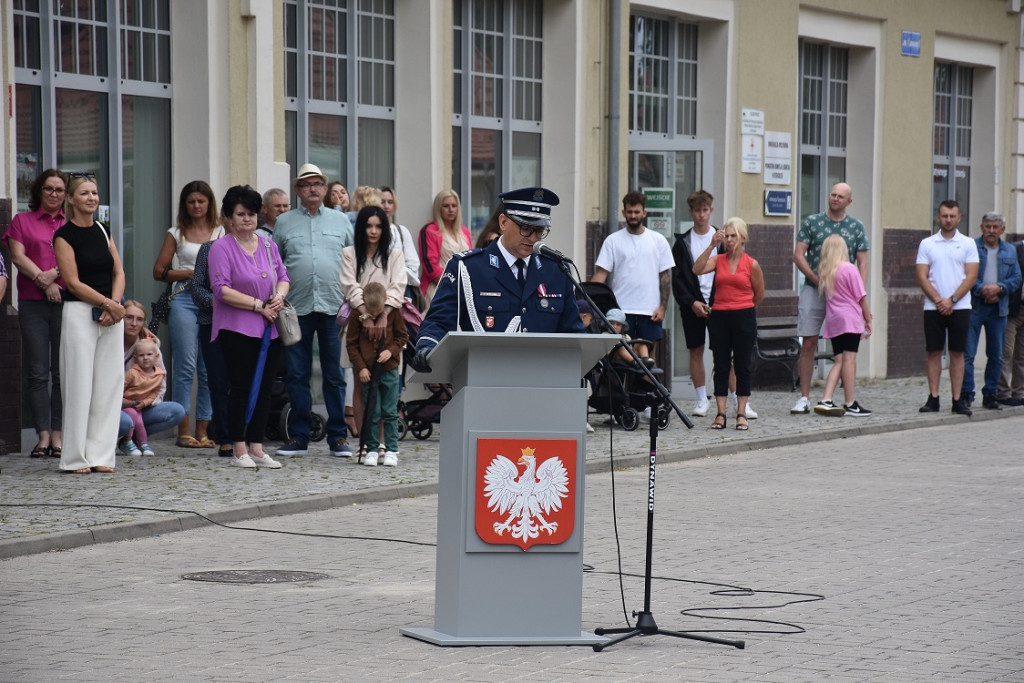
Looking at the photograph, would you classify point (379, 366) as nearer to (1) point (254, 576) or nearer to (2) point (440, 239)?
(2) point (440, 239)

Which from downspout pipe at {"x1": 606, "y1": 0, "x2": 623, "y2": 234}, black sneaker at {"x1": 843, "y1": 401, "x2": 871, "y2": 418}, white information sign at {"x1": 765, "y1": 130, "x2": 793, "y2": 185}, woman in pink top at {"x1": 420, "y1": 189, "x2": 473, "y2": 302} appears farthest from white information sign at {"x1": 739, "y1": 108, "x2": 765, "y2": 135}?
woman in pink top at {"x1": 420, "y1": 189, "x2": 473, "y2": 302}

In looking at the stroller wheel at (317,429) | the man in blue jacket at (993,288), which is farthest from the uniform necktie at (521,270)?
the man in blue jacket at (993,288)

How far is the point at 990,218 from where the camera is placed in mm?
18531

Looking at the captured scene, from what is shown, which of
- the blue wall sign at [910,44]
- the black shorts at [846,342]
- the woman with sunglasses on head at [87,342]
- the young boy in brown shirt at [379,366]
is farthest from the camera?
the blue wall sign at [910,44]

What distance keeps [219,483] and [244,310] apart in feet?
4.74

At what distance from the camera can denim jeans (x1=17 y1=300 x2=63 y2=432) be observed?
41.2 ft

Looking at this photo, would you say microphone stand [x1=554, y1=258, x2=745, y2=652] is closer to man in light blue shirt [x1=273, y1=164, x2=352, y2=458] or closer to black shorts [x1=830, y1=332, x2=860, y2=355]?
man in light blue shirt [x1=273, y1=164, x2=352, y2=458]

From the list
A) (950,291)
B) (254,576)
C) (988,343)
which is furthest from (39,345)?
(988,343)

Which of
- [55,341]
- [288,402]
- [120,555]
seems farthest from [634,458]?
[120,555]

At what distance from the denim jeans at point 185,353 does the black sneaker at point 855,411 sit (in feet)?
23.0

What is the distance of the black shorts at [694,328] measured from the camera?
16.7m

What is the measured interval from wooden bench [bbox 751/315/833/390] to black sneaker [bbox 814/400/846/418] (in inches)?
120

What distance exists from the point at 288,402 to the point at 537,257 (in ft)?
23.5

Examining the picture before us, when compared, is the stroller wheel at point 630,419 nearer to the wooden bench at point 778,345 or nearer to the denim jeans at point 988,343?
the denim jeans at point 988,343
